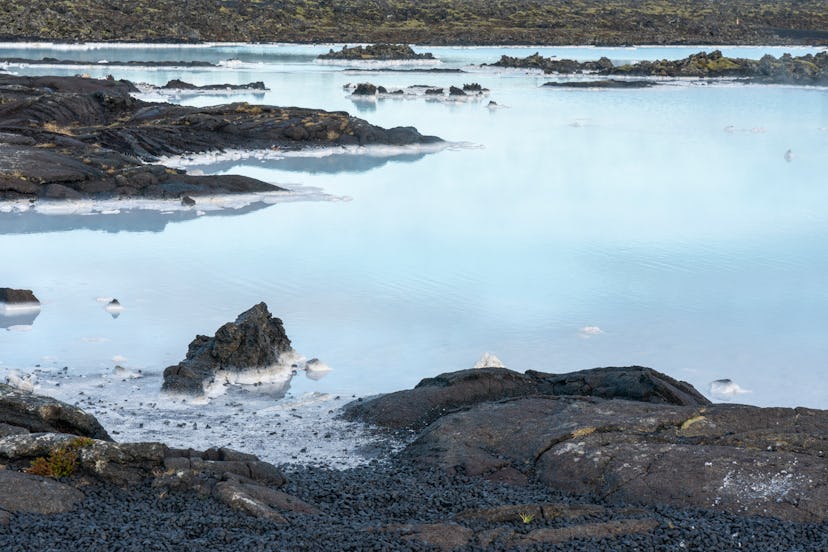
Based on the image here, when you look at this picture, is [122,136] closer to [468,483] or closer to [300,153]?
[300,153]

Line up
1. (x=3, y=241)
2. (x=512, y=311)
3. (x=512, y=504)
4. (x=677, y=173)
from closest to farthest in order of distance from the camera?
(x=512, y=504) < (x=512, y=311) < (x=3, y=241) < (x=677, y=173)

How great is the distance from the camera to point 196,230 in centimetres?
1962

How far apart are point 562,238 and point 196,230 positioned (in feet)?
22.1

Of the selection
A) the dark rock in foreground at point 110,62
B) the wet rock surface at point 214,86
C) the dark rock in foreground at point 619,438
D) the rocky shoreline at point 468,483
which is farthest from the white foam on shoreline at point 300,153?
the dark rock in foreground at point 110,62

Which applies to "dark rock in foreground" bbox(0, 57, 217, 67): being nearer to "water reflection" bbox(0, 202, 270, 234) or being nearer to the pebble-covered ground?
"water reflection" bbox(0, 202, 270, 234)

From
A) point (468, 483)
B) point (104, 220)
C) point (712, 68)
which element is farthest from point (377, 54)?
point (468, 483)

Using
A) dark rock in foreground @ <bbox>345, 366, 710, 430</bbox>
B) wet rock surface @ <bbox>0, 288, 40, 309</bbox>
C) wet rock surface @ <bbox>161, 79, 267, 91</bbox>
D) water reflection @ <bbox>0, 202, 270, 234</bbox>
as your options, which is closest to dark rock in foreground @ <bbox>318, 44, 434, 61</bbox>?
wet rock surface @ <bbox>161, 79, 267, 91</bbox>

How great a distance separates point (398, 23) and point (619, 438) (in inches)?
3425

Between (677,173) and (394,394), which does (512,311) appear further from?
(677,173)

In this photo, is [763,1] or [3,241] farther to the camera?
[763,1]

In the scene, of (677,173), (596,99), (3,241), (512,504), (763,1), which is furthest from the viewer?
(763,1)

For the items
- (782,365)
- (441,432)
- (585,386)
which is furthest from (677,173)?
(441,432)

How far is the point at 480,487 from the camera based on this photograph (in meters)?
8.62

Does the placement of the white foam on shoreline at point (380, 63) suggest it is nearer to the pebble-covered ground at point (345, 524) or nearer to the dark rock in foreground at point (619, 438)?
the dark rock in foreground at point (619, 438)
